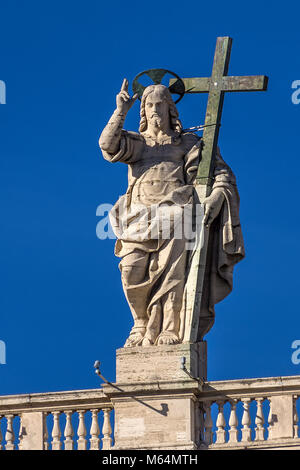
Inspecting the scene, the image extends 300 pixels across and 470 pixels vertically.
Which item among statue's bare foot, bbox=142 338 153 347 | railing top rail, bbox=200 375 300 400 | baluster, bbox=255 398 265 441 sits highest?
statue's bare foot, bbox=142 338 153 347

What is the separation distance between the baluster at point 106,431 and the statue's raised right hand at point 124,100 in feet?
14.6

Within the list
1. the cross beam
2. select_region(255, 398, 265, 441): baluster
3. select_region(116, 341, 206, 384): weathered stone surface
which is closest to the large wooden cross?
the cross beam

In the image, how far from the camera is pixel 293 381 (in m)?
60.6

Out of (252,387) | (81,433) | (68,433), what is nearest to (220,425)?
(252,387)

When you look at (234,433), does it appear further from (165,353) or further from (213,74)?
(213,74)

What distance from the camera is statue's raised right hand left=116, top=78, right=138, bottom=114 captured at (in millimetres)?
61812

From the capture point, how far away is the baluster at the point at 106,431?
61031 mm

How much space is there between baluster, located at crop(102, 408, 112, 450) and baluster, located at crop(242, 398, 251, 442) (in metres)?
2.00

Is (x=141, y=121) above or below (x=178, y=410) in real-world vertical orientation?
above

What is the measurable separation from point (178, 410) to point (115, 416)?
96 cm

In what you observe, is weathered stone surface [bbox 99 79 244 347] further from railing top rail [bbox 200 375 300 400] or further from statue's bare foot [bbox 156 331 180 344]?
railing top rail [bbox 200 375 300 400]

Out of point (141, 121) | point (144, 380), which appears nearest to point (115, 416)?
point (144, 380)

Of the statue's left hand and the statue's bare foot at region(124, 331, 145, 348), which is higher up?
the statue's left hand

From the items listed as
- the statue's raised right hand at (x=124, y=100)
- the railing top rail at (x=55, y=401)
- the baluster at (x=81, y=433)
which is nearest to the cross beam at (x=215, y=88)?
the statue's raised right hand at (x=124, y=100)
